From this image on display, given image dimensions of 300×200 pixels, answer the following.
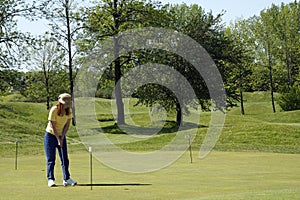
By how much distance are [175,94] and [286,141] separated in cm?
1337

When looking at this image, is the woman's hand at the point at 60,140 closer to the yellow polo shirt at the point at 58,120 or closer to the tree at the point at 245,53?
the yellow polo shirt at the point at 58,120

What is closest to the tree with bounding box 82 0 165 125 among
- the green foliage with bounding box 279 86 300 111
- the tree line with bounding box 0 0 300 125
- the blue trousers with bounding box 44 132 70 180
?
the tree line with bounding box 0 0 300 125

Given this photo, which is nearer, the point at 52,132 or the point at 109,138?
the point at 52,132

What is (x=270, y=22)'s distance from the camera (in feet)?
215

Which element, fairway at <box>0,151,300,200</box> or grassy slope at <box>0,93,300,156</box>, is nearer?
fairway at <box>0,151,300,200</box>

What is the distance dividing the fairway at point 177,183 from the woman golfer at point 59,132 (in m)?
0.30

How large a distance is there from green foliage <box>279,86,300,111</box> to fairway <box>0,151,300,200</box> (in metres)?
44.0

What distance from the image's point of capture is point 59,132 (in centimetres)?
1080

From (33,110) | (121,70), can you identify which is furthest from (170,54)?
(33,110)

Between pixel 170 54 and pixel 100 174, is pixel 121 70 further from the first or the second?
pixel 100 174

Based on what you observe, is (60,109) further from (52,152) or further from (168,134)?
(168,134)

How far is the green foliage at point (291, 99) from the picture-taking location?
57.9m

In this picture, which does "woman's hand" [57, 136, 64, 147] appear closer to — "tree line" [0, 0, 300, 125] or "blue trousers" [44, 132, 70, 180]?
"blue trousers" [44, 132, 70, 180]

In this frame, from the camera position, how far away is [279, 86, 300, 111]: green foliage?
5791 cm
